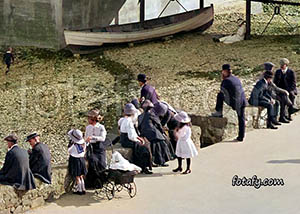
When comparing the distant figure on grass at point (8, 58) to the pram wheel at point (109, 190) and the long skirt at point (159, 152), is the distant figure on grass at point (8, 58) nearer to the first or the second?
the long skirt at point (159, 152)

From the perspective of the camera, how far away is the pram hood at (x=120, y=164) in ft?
43.1

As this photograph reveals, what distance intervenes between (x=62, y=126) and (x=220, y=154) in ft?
23.0

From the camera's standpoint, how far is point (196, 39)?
1128 inches

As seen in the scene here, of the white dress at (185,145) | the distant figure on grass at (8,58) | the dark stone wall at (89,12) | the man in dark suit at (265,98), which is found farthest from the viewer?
the dark stone wall at (89,12)

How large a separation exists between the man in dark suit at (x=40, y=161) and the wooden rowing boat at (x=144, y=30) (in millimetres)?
14770

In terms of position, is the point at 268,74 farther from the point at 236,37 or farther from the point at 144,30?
the point at 144,30

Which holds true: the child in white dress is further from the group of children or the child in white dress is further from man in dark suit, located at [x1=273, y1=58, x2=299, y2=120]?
man in dark suit, located at [x1=273, y1=58, x2=299, y2=120]

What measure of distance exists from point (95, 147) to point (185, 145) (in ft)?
5.36

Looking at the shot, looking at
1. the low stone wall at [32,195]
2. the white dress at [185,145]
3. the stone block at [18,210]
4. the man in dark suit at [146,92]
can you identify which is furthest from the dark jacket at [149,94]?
the stone block at [18,210]

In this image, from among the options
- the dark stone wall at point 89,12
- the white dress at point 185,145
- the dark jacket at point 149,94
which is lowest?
the white dress at point 185,145

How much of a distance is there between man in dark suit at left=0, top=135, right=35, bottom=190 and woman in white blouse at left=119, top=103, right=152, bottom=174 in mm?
2295

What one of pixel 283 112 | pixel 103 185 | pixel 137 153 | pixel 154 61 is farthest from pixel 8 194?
pixel 154 61

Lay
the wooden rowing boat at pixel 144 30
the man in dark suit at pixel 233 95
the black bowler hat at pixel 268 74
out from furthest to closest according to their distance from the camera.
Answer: the wooden rowing boat at pixel 144 30, the black bowler hat at pixel 268 74, the man in dark suit at pixel 233 95

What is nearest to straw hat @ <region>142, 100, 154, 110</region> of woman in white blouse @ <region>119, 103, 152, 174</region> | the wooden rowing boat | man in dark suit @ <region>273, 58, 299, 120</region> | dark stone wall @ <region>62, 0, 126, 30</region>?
woman in white blouse @ <region>119, 103, 152, 174</region>
